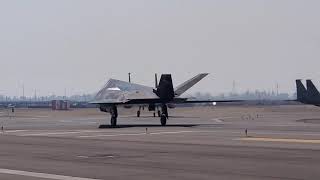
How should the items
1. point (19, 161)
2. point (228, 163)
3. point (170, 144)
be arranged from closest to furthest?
point (228, 163), point (19, 161), point (170, 144)

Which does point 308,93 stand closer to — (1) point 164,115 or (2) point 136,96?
(2) point 136,96

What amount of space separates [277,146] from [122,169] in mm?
10046

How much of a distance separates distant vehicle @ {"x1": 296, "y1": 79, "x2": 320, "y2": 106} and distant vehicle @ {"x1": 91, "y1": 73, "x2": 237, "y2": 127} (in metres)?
24.9

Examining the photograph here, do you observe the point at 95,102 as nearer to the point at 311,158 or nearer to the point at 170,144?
the point at 170,144

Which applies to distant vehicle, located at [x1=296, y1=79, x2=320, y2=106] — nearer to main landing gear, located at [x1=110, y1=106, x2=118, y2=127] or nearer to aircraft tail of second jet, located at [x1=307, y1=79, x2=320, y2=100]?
aircraft tail of second jet, located at [x1=307, y1=79, x2=320, y2=100]

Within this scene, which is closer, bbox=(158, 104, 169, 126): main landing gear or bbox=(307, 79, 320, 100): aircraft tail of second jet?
bbox=(158, 104, 169, 126): main landing gear

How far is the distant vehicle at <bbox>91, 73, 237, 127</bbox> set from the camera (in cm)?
5022

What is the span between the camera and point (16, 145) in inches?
1155

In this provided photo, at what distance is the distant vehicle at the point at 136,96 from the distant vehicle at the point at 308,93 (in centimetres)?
2492

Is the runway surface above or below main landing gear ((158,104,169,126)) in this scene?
below

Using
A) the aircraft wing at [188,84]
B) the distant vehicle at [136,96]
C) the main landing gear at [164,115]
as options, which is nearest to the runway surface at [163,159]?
the main landing gear at [164,115]

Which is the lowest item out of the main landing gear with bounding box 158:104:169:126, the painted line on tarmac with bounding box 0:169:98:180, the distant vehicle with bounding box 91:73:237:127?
the painted line on tarmac with bounding box 0:169:98:180

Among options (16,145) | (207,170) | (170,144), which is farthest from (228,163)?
(16,145)

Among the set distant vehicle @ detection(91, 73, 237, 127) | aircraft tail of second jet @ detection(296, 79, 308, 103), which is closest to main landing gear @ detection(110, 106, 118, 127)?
distant vehicle @ detection(91, 73, 237, 127)
